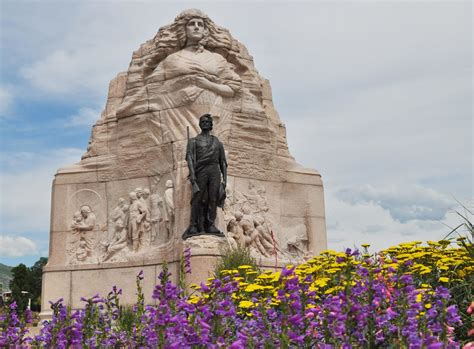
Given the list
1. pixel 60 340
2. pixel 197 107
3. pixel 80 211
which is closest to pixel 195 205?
pixel 197 107

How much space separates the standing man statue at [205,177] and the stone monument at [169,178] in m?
0.36

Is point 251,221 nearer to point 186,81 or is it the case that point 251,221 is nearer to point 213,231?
point 213,231

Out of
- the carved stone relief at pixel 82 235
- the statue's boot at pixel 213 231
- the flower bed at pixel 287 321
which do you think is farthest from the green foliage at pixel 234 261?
the flower bed at pixel 287 321

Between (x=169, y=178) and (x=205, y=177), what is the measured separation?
59.8 inches

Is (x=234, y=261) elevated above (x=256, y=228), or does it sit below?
below

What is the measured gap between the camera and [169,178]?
14.1 meters

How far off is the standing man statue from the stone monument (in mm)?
357

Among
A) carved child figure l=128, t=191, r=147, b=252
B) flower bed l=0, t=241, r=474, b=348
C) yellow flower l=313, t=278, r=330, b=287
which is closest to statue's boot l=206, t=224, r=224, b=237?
carved child figure l=128, t=191, r=147, b=252

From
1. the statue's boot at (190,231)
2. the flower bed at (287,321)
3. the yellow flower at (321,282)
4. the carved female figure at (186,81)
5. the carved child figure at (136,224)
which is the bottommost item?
the flower bed at (287,321)

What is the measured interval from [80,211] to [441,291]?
11.5 meters

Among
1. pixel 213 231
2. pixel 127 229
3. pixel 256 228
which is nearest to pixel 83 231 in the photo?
pixel 127 229

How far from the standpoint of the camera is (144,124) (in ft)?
49.1

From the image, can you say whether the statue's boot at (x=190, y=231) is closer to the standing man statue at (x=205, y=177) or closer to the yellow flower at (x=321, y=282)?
the standing man statue at (x=205, y=177)

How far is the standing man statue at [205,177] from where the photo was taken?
12.8 meters
